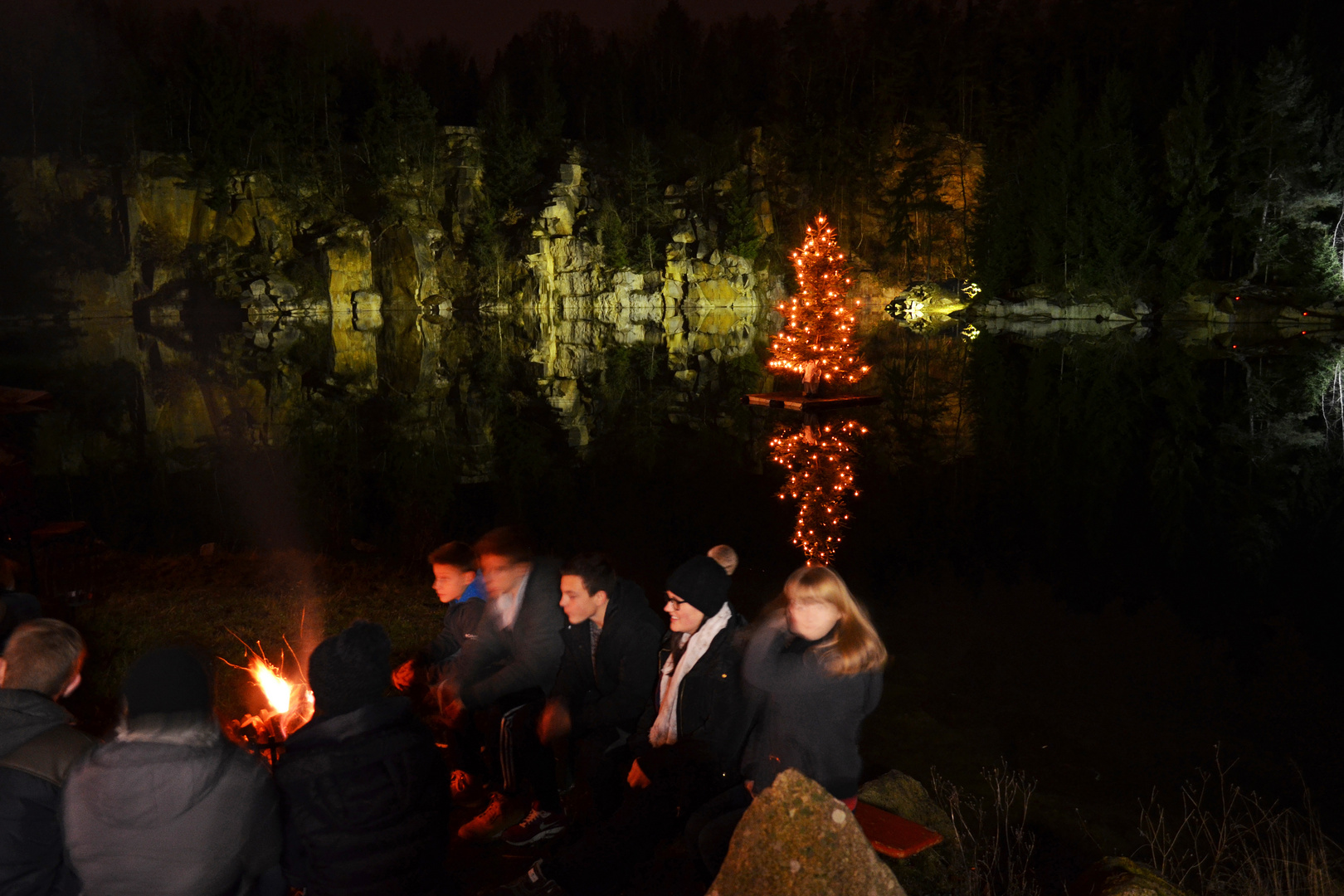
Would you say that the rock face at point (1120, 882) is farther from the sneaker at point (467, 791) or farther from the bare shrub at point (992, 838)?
the sneaker at point (467, 791)

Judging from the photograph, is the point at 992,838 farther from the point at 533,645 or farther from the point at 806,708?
the point at 533,645

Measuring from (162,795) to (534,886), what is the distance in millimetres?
1915

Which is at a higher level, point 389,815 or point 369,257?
point 369,257

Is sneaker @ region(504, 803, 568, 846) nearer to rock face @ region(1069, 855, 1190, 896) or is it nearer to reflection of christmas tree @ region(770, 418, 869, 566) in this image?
rock face @ region(1069, 855, 1190, 896)

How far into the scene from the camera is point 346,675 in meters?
3.29

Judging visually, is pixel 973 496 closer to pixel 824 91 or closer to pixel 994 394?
pixel 994 394

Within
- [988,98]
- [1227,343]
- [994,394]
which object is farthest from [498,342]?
[988,98]

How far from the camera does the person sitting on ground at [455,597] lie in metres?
5.73

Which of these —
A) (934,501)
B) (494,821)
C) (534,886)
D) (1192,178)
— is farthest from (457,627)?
(1192,178)

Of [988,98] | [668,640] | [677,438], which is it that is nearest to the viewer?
[668,640]

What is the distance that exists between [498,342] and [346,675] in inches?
1454

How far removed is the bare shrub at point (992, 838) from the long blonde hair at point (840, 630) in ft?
5.41

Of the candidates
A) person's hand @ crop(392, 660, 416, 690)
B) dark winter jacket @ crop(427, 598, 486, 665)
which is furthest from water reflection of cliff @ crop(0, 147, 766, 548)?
dark winter jacket @ crop(427, 598, 486, 665)

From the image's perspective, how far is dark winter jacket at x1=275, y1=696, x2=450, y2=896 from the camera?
130 inches
